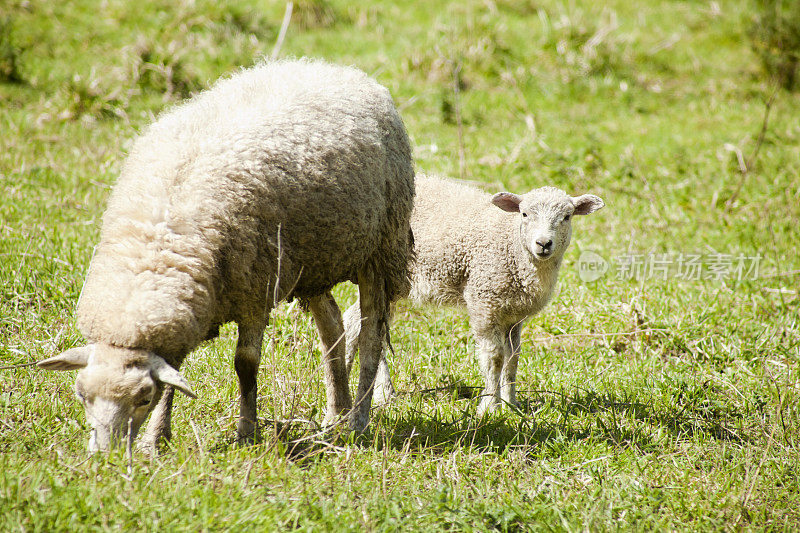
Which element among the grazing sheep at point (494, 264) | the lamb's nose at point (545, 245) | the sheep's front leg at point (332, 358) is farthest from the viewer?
the grazing sheep at point (494, 264)

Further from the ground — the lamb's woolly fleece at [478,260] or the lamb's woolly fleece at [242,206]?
the lamb's woolly fleece at [242,206]

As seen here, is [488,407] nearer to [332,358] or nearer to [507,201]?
[332,358]

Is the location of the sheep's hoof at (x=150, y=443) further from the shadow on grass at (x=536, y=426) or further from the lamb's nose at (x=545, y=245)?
the lamb's nose at (x=545, y=245)

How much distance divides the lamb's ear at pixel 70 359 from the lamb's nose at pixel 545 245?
2631mm

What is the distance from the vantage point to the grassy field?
3.13 metres

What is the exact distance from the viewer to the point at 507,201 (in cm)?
473

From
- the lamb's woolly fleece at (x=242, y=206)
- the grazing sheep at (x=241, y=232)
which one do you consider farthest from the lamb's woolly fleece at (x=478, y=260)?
the lamb's woolly fleece at (x=242, y=206)

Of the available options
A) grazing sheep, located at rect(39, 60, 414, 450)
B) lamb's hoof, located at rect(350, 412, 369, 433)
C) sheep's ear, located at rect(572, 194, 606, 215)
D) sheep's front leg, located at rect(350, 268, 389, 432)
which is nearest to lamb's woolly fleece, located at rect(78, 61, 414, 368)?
Answer: grazing sheep, located at rect(39, 60, 414, 450)

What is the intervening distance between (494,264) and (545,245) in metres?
0.46

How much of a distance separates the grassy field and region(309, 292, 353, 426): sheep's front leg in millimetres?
125

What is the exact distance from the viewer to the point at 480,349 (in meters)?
4.81

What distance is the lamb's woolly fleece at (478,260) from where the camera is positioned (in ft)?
15.4

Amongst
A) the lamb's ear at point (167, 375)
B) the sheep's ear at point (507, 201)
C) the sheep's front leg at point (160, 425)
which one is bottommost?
the sheep's front leg at point (160, 425)

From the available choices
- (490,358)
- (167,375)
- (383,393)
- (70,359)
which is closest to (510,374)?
Result: (490,358)
